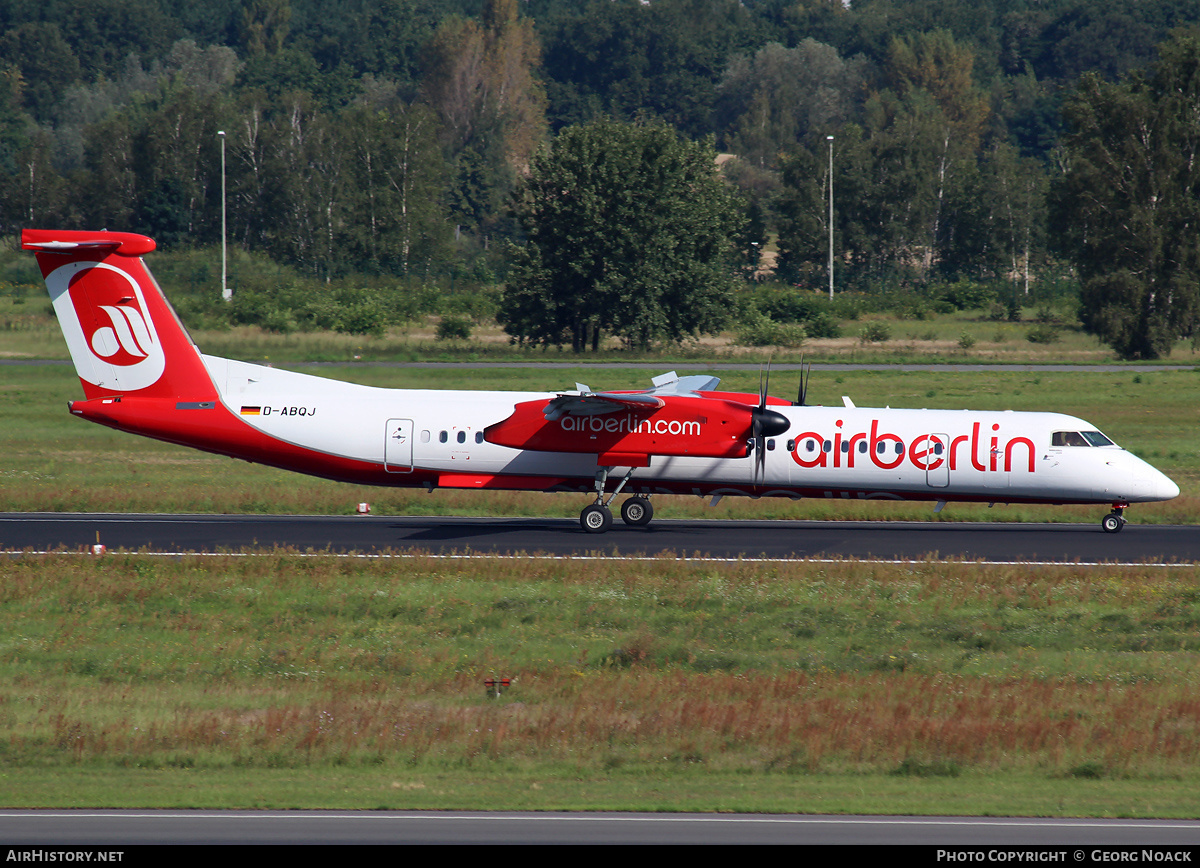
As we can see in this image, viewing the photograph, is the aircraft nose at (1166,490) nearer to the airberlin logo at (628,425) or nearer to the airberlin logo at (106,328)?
the airberlin logo at (628,425)

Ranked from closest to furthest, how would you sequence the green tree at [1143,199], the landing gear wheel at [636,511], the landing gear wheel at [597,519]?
the landing gear wheel at [597,519], the landing gear wheel at [636,511], the green tree at [1143,199]

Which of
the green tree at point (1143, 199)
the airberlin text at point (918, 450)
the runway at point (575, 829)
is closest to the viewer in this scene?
the runway at point (575, 829)

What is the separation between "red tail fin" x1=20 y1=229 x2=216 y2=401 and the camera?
96.6ft

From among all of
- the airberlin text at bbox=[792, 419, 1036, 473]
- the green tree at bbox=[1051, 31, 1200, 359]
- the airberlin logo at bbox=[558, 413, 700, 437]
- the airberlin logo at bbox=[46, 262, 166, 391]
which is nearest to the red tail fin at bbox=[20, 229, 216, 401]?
the airberlin logo at bbox=[46, 262, 166, 391]

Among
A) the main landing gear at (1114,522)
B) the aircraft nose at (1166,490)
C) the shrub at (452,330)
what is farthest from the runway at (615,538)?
the shrub at (452,330)

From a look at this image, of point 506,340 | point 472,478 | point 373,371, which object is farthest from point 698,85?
point 472,478

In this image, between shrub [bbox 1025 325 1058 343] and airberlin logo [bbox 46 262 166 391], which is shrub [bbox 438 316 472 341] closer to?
shrub [bbox 1025 325 1058 343]

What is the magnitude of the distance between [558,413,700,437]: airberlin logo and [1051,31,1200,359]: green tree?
49.7 meters

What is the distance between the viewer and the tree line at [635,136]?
72.5 meters

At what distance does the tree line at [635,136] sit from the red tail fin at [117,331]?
142 feet

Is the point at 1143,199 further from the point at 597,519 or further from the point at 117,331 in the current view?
the point at 117,331

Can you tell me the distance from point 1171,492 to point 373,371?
121 feet
